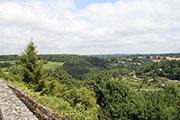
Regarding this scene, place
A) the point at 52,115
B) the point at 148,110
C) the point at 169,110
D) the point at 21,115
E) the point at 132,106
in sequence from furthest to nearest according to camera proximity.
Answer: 1. the point at 132,106
2. the point at 148,110
3. the point at 169,110
4. the point at 52,115
5. the point at 21,115

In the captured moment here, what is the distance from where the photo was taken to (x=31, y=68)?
14.8 metres

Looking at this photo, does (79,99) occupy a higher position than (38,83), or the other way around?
(38,83)

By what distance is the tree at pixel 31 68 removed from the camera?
14.3m

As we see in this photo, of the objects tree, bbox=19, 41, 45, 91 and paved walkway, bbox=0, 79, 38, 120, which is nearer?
paved walkway, bbox=0, 79, 38, 120

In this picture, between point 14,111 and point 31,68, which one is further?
point 31,68

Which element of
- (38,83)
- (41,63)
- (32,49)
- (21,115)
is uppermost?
(32,49)

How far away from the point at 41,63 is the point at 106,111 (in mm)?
10635

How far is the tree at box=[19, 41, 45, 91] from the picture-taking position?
14.3 meters

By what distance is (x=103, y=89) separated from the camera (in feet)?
58.4

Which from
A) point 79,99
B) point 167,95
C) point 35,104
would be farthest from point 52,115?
point 167,95

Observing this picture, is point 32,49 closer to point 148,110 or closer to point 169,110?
point 148,110

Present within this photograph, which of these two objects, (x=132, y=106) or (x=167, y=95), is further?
(x=167, y=95)

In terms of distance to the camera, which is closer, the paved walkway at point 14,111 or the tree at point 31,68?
the paved walkway at point 14,111

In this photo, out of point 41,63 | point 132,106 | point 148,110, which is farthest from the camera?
point 41,63
